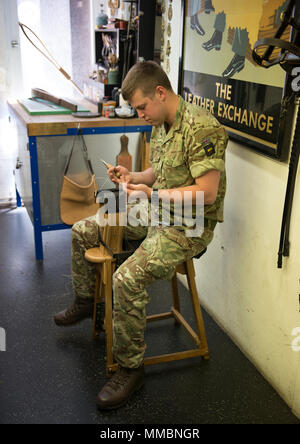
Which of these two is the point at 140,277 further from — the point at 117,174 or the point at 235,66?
the point at 235,66

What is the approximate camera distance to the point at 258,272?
2.12 meters

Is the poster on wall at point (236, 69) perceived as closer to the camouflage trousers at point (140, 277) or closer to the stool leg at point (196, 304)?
the camouflage trousers at point (140, 277)

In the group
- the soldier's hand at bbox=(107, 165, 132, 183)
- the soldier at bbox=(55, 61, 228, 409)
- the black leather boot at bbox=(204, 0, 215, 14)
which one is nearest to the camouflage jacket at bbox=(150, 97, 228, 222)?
the soldier at bbox=(55, 61, 228, 409)

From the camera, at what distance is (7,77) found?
3738 mm

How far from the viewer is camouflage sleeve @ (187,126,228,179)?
Result: 6.13ft

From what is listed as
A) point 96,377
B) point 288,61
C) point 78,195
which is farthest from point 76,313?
point 288,61

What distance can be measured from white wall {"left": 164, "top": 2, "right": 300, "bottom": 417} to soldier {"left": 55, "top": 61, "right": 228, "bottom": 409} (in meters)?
0.20

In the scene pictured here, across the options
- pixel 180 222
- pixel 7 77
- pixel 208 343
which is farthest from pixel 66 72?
pixel 208 343

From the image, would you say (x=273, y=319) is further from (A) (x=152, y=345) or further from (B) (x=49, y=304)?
(B) (x=49, y=304)

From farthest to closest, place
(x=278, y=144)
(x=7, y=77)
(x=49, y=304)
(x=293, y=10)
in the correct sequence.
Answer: (x=7, y=77), (x=49, y=304), (x=278, y=144), (x=293, y=10)

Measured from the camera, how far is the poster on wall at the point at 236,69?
184 centimetres

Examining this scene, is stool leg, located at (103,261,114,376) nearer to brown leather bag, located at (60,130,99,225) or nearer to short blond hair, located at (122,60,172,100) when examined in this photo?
short blond hair, located at (122,60,172,100)

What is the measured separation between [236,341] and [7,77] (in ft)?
9.21

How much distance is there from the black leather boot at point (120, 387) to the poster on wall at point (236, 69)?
1133 mm
